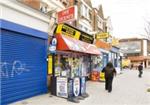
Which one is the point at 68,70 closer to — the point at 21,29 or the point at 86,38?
the point at 86,38

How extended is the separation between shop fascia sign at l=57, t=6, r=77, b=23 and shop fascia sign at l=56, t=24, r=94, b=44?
48cm

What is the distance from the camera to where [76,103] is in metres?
12.4

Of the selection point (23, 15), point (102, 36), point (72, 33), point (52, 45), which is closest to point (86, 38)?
point (72, 33)

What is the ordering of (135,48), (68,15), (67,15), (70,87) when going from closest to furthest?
(70,87) → (68,15) → (67,15) → (135,48)

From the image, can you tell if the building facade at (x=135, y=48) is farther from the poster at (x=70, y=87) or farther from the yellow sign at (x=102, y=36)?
the poster at (x=70, y=87)

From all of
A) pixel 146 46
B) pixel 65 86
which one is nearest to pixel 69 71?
pixel 65 86

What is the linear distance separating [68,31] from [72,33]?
0.97 metres

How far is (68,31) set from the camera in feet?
59.3

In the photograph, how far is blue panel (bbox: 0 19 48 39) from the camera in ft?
36.6

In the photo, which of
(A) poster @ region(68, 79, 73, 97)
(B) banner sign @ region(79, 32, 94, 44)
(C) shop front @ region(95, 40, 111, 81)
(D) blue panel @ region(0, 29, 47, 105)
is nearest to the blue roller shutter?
(D) blue panel @ region(0, 29, 47, 105)

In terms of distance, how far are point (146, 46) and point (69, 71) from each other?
246 feet

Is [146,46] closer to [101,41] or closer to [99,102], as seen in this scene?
[101,41]

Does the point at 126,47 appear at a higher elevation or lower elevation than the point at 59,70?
higher

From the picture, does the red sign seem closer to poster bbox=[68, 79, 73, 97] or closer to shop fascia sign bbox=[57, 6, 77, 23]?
shop fascia sign bbox=[57, 6, 77, 23]
